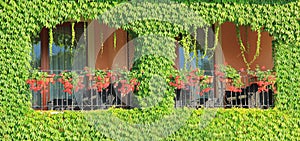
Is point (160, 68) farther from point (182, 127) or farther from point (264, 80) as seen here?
point (264, 80)

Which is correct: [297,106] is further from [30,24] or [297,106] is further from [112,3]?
[30,24]

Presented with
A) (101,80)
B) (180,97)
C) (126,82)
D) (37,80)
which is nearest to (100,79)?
(101,80)

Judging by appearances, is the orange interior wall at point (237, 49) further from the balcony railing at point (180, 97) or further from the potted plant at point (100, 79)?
the potted plant at point (100, 79)

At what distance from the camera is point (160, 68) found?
9.62 m

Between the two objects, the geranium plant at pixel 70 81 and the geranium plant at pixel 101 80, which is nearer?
the geranium plant at pixel 70 81


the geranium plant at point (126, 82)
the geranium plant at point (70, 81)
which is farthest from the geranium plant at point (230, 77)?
the geranium plant at point (70, 81)

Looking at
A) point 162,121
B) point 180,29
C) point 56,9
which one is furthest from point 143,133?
point 56,9

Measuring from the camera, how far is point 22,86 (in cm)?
911

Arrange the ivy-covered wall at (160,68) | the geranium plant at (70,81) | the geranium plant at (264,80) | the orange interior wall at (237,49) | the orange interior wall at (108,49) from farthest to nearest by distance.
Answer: the orange interior wall at (237,49) < the orange interior wall at (108,49) < the geranium plant at (264,80) < the geranium plant at (70,81) < the ivy-covered wall at (160,68)

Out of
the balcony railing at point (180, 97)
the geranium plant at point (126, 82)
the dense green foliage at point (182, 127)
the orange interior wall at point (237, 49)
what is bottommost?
the dense green foliage at point (182, 127)

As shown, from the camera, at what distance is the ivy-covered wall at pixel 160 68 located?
356 inches

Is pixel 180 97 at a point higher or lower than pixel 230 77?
lower

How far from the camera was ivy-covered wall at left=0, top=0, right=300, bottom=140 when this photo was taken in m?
9.05

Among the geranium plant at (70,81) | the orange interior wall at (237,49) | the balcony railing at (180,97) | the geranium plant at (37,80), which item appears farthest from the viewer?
the orange interior wall at (237,49)
